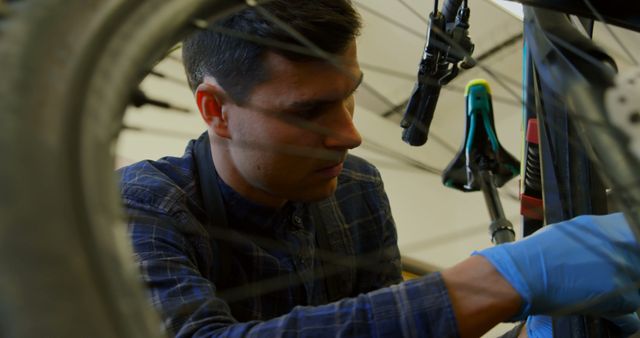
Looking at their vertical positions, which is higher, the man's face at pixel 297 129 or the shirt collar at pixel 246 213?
the man's face at pixel 297 129

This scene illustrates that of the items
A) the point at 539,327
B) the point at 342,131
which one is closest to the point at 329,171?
the point at 342,131

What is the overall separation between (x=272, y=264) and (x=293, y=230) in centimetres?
6

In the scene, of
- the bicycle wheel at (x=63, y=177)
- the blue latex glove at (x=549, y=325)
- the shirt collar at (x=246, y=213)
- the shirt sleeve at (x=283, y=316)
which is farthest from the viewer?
the shirt collar at (x=246, y=213)

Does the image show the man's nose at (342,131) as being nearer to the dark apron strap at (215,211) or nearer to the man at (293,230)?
the man at (293,230)

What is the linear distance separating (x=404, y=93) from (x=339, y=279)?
5.70ft

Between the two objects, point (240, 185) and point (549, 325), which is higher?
point (240, 185)

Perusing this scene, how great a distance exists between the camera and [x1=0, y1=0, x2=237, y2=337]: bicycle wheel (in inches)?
7.6

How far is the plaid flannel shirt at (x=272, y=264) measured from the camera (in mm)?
539

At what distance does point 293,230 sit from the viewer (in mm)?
854

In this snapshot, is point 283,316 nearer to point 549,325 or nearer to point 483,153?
point 549,325

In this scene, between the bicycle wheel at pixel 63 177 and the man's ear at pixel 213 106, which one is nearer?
the bicycle wheel at pixel 63 177

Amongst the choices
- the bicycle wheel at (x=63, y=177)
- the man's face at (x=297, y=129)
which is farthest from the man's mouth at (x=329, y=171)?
the bicycle wheel at (x=63, y=177)

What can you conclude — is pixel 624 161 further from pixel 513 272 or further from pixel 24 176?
pixel 24 176

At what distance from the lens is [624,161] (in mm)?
391
